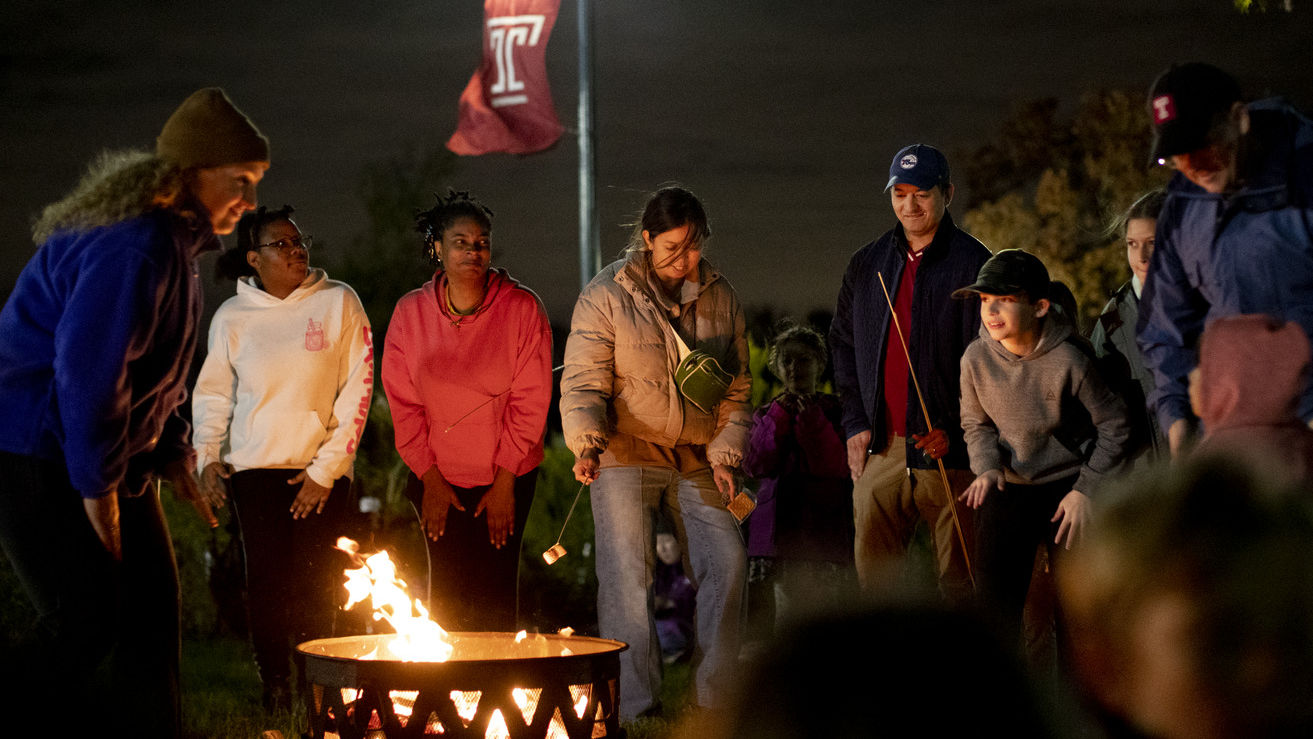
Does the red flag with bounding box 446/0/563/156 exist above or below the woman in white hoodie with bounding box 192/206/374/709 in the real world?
above

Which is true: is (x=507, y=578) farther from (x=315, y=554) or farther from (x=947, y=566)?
(x=947, y=566)

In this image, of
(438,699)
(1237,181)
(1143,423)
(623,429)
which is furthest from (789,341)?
(438,699)

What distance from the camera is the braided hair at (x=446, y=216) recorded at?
6.63 m

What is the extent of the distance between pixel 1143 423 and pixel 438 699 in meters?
3.41

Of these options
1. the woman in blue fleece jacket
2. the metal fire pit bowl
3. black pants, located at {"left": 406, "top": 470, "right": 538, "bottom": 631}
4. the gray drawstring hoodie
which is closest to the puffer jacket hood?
black pants, located at {"left": 406, "top": 470, "right": 538, "bottom": 631}

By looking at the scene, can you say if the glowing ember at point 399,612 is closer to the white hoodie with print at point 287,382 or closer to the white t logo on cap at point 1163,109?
the white hoodie with print at point 287,382

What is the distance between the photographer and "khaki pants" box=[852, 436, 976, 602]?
642 centimetres

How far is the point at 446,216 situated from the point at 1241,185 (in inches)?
141

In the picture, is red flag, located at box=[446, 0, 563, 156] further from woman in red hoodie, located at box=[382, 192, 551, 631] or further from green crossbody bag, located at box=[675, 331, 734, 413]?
green crossbody bag, located at box=[675, 331, 734, 413]

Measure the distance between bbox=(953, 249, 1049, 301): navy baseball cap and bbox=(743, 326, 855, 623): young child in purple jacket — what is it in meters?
2.11

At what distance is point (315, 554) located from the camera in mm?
6383

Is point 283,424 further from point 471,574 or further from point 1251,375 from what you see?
point 1251,375

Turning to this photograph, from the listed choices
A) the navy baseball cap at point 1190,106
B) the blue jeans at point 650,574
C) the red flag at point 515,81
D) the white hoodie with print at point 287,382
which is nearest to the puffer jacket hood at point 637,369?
the blue jeans at point 650,574

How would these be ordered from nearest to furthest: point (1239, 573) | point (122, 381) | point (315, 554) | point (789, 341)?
point (1239, 573), point (122, 381), point (315, 554), point (789, 341)
